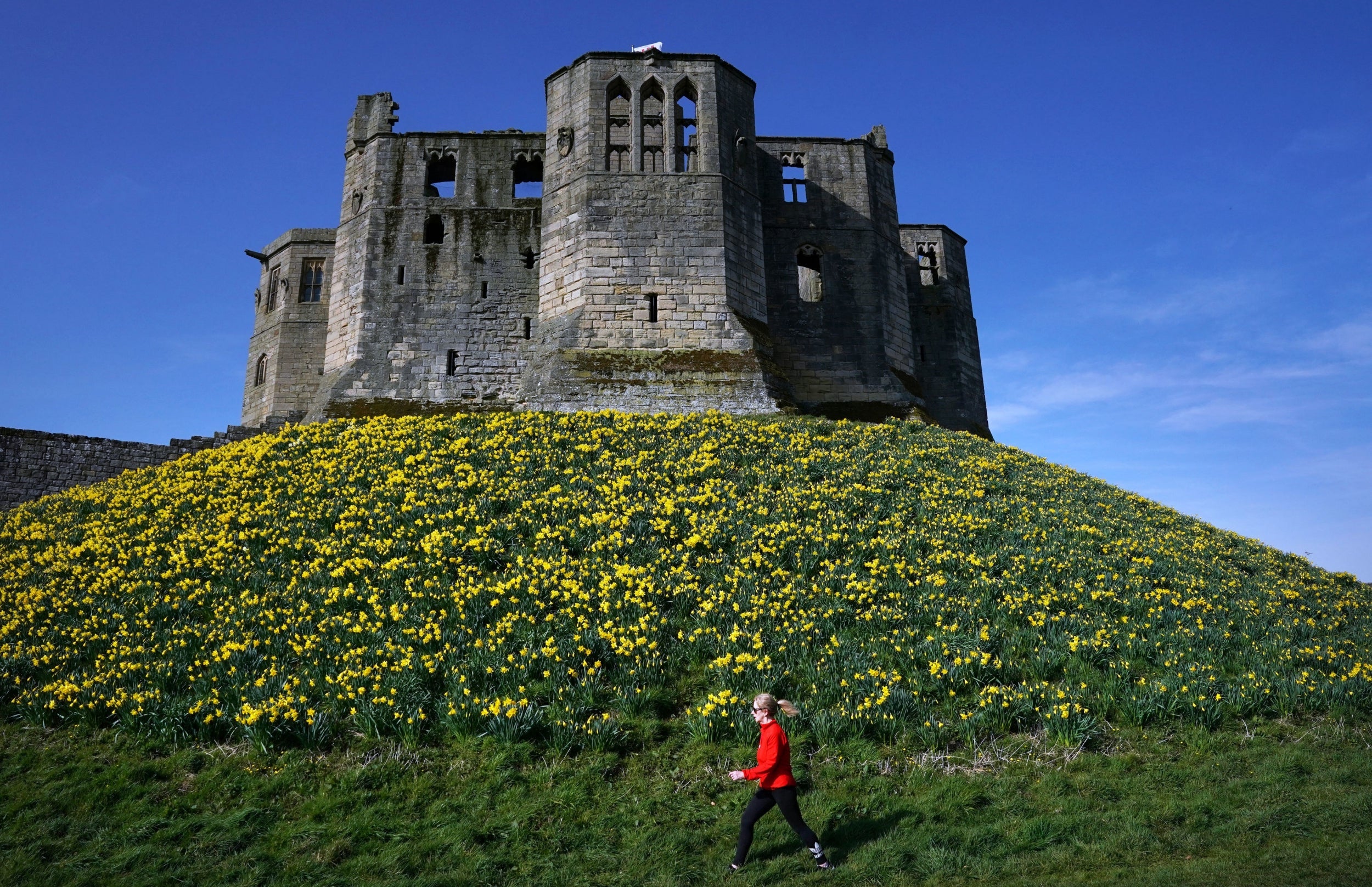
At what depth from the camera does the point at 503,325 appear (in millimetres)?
26000

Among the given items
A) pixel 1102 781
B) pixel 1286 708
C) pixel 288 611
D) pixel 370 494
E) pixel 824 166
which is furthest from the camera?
pixel 824 166

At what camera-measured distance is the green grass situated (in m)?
7.14

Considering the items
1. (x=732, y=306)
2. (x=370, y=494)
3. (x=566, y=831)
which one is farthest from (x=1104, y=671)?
(x=732, y=306)

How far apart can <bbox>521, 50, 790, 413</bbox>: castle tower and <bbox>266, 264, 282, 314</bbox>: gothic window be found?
1233 cm

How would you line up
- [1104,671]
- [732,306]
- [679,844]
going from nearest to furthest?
[679,844] → [1104,671] → [732,306]

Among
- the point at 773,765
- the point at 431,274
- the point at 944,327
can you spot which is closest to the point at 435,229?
the point at 431,274

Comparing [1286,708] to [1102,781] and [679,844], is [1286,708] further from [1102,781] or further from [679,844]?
[679,844]

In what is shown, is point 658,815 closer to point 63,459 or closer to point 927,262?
point 63,459

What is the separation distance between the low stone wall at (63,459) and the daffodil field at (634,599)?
2.35 meters

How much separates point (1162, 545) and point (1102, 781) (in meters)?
8.01

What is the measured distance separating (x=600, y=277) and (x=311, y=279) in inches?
540

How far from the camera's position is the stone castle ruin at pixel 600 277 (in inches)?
863

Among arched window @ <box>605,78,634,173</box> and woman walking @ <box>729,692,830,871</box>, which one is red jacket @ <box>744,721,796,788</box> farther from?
arched window @ <box>605,78,634,173</box>

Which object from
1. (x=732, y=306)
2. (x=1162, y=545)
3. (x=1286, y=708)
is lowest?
(x=1286, y=708)
